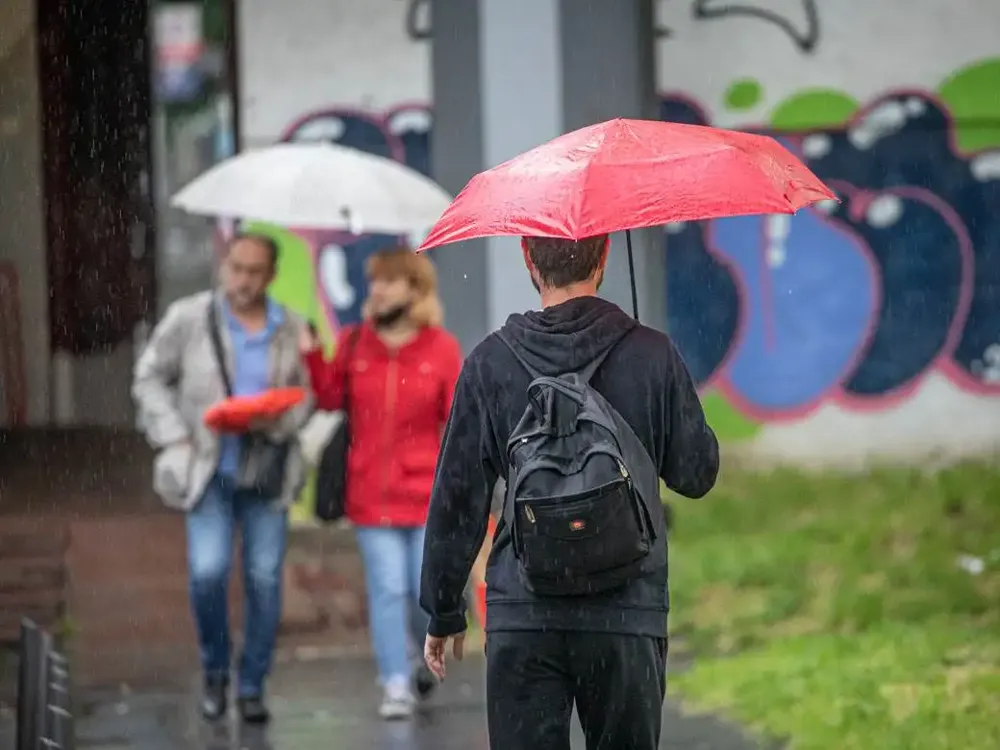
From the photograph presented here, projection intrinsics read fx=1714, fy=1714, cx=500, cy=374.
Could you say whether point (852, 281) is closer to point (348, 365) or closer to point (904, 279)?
point (904, 279)

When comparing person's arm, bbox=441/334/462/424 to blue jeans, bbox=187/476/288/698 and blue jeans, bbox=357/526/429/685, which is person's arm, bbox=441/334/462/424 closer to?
blue jeans, bbox=357/526/429/685

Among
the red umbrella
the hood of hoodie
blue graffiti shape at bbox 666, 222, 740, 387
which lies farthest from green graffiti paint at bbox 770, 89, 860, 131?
the hood of hoodie

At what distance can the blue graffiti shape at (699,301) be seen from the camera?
11.8 m

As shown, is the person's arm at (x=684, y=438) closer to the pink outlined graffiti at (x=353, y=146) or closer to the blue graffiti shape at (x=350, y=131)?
the pink outlined graffiti at (x=353, y=146)

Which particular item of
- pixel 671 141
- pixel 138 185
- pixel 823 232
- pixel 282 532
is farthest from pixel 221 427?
pixel 138 185

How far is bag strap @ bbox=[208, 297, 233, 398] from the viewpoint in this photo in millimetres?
6762

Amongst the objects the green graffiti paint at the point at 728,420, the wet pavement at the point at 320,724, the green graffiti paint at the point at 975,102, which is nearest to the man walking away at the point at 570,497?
the wet pavement at the point at 320,724

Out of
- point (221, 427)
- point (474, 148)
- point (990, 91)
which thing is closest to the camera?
point (221, 427)

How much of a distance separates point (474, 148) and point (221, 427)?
220cm

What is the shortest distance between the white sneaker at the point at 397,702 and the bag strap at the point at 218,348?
1329 mm

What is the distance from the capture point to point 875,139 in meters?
11.8

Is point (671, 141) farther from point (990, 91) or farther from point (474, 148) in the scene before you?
point (990, 91)

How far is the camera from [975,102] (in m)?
11.8

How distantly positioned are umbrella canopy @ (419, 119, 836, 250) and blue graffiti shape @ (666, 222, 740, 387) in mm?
7809
